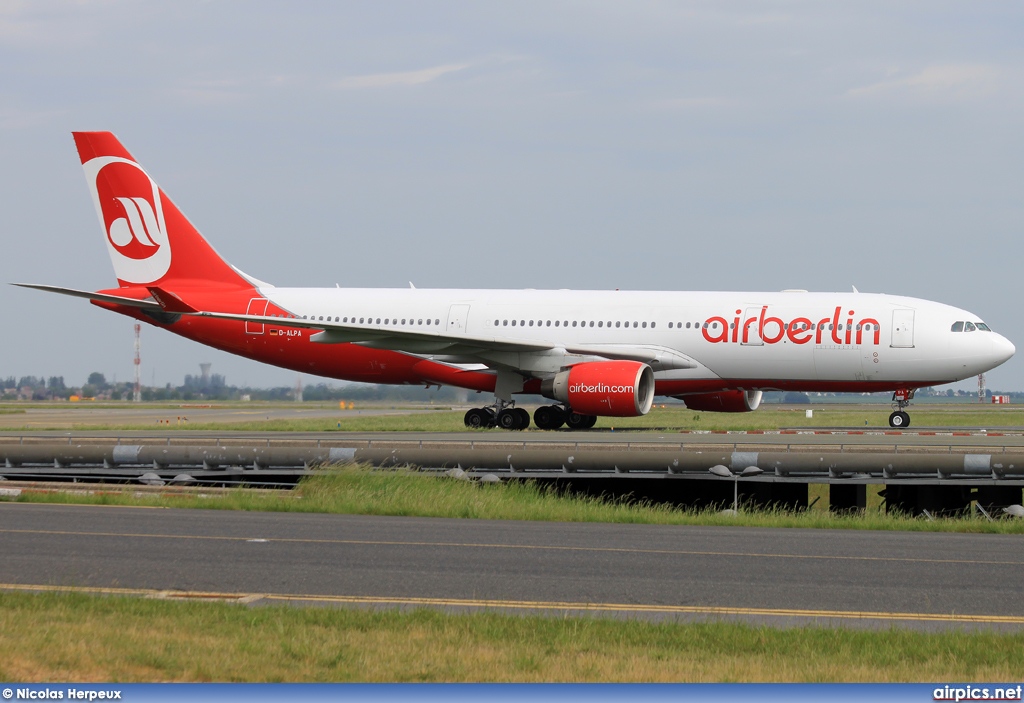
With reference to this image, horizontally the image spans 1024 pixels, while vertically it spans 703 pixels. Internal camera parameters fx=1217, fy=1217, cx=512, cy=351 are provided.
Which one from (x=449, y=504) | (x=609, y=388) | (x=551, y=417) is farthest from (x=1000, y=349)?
(x=449, y=504)

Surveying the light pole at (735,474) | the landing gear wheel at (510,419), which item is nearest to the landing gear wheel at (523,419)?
the landing gear wheel at (510,419)

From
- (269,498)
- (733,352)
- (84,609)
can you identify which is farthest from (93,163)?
(84,609)

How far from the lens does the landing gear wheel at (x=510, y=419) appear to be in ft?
107

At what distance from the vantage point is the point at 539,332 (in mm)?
33344

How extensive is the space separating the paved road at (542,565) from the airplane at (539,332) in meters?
15.2

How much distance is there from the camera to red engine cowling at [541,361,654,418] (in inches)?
1143

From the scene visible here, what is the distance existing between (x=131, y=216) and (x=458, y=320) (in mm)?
10771

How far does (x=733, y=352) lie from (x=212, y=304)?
15.2 meters

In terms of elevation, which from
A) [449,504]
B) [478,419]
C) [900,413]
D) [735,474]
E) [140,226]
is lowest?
[449,504]

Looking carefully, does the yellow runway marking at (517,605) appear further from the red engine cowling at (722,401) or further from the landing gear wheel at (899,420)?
the red engine cowling at (722,401)

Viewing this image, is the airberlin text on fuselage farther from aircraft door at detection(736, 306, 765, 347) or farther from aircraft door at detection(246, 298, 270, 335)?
aircraft door at detection(246, 298, 270, 335)

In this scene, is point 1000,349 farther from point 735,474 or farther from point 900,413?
point 735,474

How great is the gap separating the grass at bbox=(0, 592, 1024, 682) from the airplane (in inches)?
813

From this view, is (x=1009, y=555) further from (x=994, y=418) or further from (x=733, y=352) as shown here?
(x=994, y=418)
